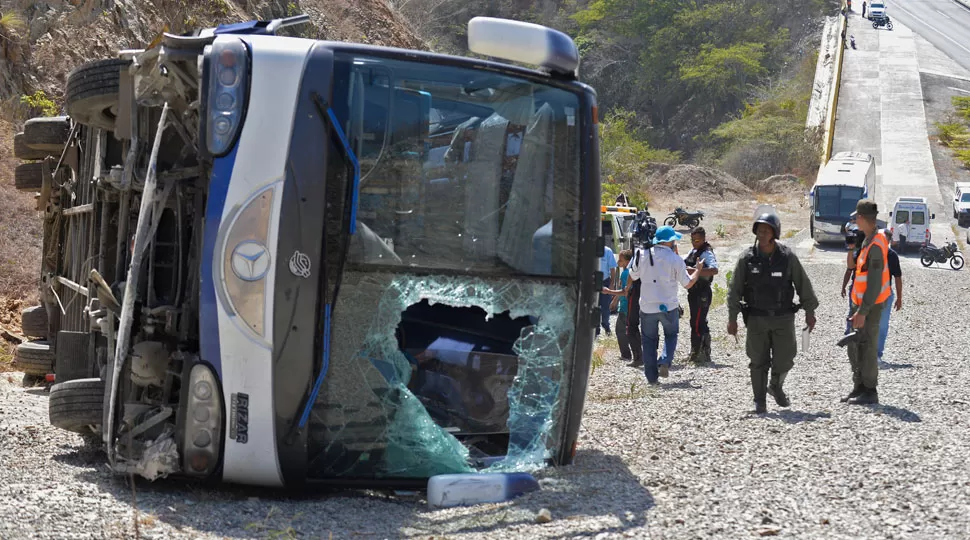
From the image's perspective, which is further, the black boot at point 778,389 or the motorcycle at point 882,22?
the motorcycle at point 882,22

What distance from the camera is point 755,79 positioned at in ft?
279

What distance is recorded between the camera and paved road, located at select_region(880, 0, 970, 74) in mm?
78625

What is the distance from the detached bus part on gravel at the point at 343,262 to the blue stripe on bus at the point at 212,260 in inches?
0.5

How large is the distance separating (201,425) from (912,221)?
116 ft

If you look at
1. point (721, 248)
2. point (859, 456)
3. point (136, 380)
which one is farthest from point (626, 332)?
point (721, 248)

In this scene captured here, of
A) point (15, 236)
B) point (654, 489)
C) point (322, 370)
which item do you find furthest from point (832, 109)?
point (322, 370)

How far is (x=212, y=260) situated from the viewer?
632cm

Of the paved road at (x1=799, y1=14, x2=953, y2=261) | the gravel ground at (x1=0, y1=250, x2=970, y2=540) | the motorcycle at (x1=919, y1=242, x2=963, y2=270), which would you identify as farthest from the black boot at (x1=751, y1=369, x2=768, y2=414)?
the paved road at (x1=799, y1=14, x2=953, y2=261)

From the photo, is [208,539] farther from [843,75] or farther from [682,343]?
[843,75]

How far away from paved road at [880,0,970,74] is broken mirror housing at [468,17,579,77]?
74.5 metres

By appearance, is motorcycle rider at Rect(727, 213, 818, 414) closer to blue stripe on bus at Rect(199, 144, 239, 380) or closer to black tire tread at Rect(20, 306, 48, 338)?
blue stripe on bus at Rect(199, 144, 239, 380)

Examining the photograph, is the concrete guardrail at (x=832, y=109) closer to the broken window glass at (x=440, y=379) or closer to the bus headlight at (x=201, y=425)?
the broken window glass at (x=440, y=379)

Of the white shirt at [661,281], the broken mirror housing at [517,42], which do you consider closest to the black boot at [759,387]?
the white shirt at [661,281]

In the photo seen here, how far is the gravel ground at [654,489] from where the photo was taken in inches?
232
